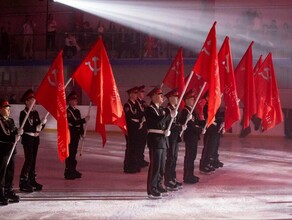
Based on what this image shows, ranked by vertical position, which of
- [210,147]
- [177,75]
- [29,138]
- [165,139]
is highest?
[177,75]

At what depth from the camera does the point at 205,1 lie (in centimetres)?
2542

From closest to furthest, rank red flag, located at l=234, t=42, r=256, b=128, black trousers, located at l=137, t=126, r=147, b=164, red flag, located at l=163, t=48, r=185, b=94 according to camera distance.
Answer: red flag, located at l=234, t=42, r=256, b=128 < red flag, located at l=163, t=48, r=185, b=94 < black trousers, located at l=137, t=126, r=147, b=164

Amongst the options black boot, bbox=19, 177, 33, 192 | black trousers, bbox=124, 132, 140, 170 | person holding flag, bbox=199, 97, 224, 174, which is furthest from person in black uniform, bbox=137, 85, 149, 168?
black boot, bbox=19, 177, 33, 192

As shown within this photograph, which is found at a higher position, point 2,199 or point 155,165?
point 155,165

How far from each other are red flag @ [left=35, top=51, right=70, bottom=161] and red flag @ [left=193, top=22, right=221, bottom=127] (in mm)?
2651

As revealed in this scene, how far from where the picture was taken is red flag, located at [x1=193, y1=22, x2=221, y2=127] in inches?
390

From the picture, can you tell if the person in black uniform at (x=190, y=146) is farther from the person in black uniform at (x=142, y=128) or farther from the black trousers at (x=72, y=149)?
the black trousers at (x=72, y=149)

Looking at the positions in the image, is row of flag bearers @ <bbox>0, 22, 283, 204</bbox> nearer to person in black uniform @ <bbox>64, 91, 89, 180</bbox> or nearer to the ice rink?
person in black uniform @ <bbox>64, 91, 89, 180</bbox>

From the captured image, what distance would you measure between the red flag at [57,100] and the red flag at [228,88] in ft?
12.3

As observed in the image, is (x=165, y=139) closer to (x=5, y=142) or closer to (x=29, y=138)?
(x=29, y=138)

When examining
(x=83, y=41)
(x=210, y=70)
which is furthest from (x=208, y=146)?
(x=83, y=41)

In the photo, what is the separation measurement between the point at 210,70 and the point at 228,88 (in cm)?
143

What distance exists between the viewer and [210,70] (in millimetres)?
9898

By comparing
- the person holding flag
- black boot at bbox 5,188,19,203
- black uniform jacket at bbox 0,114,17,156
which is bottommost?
black boot at bbox 5,188,19,203
